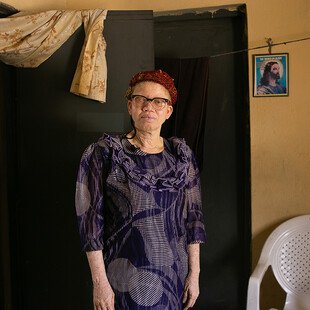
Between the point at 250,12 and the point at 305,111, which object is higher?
the point at 250,12

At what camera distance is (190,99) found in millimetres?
1986

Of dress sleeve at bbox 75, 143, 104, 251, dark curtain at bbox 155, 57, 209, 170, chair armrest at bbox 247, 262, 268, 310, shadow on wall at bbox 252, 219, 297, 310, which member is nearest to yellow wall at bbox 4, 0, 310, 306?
shadow on wall at bbox 252, 219, 297, 310

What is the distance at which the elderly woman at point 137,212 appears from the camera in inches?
46.6

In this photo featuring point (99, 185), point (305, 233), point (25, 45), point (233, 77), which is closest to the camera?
point (99, 185)

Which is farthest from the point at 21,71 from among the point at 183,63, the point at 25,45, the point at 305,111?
the point at 305,111

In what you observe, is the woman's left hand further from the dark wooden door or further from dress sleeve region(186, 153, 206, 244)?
the dark wooden door

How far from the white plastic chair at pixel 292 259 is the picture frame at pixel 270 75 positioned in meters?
0.66

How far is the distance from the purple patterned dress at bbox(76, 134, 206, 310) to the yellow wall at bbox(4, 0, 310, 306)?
85 centimetres

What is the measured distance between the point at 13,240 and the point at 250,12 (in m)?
1.74

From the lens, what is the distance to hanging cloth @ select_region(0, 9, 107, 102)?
64.4 inches

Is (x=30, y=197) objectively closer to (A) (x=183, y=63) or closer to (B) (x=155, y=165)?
(B) (x=155, y=165)

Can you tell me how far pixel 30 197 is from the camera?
6.09ft

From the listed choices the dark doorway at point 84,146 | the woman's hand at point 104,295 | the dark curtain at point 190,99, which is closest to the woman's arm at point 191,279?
the woman's hand at point 104,295

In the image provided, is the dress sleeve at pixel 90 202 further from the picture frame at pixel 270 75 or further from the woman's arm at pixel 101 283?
the picture frame at pixel 270 75
